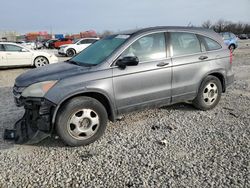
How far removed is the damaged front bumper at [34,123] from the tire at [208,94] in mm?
2979

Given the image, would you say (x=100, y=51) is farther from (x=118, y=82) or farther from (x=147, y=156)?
(x=147, y=156)

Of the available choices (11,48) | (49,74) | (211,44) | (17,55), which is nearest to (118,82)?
(49,74)

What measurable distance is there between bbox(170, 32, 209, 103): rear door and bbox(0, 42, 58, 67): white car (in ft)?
31.2

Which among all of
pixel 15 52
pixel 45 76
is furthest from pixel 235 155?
pixel 15 52

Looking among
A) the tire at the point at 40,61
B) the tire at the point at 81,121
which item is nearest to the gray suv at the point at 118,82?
the tire at the point at 81,121

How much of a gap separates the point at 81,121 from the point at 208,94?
280 cm

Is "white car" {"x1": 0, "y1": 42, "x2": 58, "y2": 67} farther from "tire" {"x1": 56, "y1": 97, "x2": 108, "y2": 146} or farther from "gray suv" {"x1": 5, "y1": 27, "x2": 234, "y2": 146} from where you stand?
"tire" {"x1": 56, "y1": 97, "x2": 108, "y2": 146}

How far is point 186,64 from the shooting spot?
4.90 metres

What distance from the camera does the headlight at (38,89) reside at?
12.4 ft

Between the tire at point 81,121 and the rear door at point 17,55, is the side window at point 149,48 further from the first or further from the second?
the rear door at point 17,55

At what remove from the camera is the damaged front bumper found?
3.74m

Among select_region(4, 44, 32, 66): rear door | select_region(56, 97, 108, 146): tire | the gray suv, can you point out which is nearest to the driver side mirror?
the gray suv

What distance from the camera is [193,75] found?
502 cm

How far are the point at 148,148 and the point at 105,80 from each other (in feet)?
4.05
